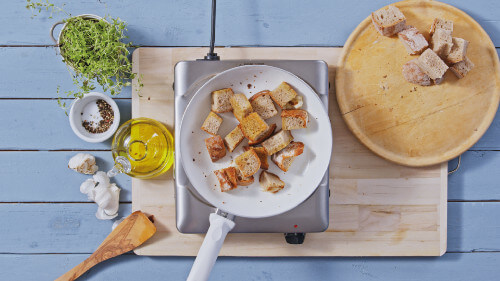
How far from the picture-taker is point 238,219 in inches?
42.3

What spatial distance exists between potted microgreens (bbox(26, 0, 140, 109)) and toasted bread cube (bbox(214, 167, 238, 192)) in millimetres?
383

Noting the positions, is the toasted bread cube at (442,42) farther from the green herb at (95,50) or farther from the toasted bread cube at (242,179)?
the green herb at (95,50)

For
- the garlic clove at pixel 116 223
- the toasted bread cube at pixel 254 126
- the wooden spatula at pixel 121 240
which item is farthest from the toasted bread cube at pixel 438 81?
the garlic clove at pixel 116 223

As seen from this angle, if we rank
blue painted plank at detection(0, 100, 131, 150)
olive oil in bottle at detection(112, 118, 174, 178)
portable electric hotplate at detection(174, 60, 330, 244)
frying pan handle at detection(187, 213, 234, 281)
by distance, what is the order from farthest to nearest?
blue painted plank at detection(0, 100, 131, 150) → olive oil in bottle at detection(112, 118, 174, 178) → portable electric hotplate at detection(174, 60, 330, 244) → frying pan handle at detection(187, 213, 234, 281)

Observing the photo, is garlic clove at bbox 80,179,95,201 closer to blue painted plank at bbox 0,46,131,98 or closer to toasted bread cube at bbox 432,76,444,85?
blue painted plank at bbox 0,46,131,98

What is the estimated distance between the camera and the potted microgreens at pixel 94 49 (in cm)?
106

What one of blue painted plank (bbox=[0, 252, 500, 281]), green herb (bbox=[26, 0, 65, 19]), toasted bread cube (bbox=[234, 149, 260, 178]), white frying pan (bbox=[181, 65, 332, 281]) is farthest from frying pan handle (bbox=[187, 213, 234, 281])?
green herb (bbox=[26, 0, 65, 19])

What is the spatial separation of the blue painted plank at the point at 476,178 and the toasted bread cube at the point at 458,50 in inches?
12.5

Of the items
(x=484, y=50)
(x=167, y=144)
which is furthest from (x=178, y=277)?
(x=484, y=50)

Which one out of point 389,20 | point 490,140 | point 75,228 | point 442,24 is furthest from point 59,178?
point 490,140

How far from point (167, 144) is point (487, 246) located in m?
1.03

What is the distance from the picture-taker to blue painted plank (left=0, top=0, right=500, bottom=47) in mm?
1197

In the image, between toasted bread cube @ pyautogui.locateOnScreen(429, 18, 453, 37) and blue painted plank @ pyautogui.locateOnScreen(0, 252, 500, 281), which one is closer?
toasted bread cube @ pyautogui.locateOnScreen(429, 18, 453, 37)

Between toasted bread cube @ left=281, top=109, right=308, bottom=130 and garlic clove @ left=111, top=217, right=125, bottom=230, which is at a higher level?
toasted bread cube @ left=281, top=109, right=308, bottom=130
